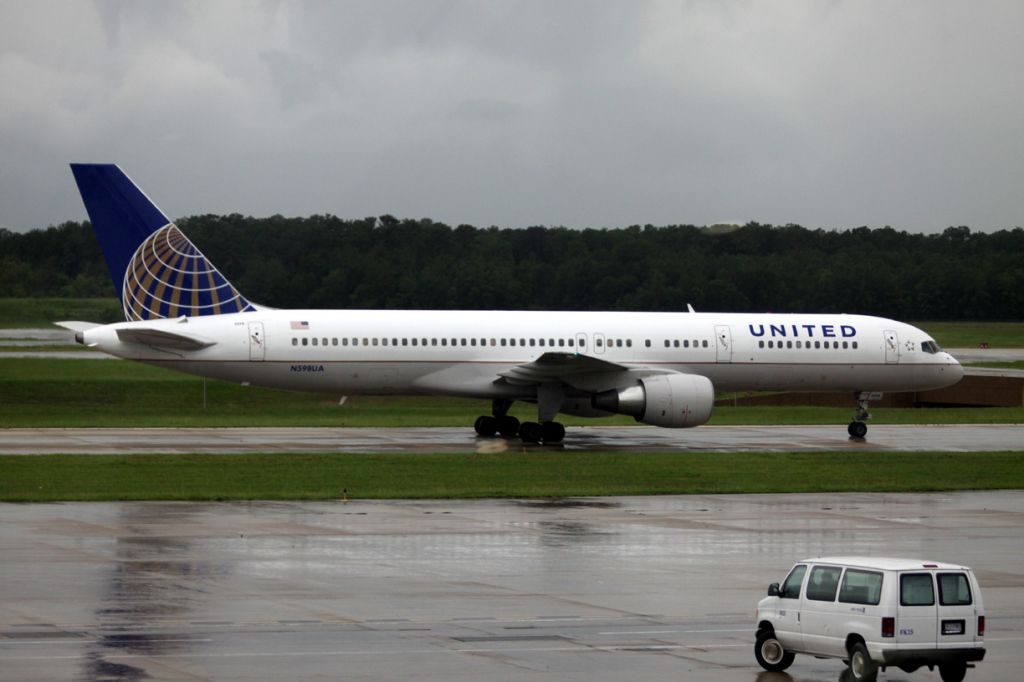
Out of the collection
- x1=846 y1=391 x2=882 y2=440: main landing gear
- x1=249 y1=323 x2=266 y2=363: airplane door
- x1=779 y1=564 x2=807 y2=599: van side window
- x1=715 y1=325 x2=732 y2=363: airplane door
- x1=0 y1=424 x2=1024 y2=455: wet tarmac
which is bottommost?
x1=779 y1=564 x2=807 y2=599: van side window

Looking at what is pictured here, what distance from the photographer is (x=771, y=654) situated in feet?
48.0

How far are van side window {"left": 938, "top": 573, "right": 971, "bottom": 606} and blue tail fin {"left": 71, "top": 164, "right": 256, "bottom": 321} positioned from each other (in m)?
29.6

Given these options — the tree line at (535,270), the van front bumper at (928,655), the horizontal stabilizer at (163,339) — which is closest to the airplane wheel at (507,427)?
the horizontal stabilizer at (163,339)

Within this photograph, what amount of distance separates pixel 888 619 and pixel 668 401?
25.7m

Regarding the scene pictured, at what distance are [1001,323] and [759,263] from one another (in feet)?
66.1

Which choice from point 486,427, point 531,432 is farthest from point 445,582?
point 486,427

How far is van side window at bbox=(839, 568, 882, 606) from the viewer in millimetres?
13830

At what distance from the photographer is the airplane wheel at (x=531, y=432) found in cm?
4034

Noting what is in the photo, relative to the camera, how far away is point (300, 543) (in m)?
22.6

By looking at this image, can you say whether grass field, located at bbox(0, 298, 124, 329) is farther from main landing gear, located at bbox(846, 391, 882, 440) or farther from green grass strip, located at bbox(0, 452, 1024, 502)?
green grass strip, located at bbox(0, 452, 1024, 502)

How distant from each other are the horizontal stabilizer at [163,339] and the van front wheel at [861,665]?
90.7 feet

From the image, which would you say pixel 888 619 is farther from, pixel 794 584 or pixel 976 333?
pixel 976 333

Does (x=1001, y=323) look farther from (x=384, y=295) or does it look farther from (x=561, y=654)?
(x=561, y=654)

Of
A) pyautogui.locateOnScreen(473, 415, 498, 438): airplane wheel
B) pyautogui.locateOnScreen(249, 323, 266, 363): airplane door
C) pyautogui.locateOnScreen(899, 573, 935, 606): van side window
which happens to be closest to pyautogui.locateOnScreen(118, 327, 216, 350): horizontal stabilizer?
pyautogui.locateOnScreen(249, 323, 266, 363): airplane door
